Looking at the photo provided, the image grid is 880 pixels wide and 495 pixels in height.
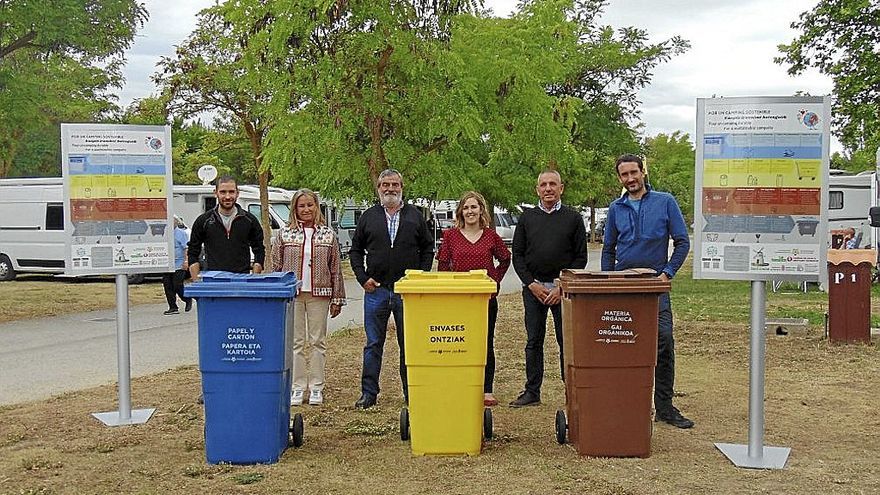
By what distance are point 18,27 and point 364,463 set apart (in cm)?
1229

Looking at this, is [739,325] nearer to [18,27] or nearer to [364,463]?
[364,463]

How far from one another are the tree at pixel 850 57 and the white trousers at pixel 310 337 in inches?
732

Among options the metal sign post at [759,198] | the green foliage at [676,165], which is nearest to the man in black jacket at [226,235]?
the metal sign post at [759,198]

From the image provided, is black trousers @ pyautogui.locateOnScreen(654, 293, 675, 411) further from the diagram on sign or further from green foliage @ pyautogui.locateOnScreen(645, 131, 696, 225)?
green foliage @ pyautogui.locateOnScreen(645, 131, 696, 225)

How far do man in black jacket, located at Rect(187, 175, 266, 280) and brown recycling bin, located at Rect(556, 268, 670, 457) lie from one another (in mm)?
3008

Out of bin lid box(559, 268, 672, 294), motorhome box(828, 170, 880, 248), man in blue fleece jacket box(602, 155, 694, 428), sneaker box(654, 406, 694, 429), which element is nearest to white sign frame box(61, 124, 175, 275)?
bin lid box(559, 268, 672, 294)

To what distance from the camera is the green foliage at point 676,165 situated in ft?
198

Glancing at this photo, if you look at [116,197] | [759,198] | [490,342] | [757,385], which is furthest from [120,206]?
[757,385]

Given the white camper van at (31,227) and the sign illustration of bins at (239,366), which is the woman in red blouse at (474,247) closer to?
the sign illustration of bins at (239,366)

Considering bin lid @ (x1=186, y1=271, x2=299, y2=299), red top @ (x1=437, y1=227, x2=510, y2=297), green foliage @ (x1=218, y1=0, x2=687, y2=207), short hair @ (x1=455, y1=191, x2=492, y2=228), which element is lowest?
bin lid @ (x1=186, y1=271, x2=299, y2=299)

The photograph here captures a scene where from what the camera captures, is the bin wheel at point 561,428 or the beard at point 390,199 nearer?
the bin wheel at point 561,428

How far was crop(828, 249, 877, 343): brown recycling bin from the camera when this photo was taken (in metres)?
11.2

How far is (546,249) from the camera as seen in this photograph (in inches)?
286

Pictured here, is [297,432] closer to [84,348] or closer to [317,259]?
[317,259]
